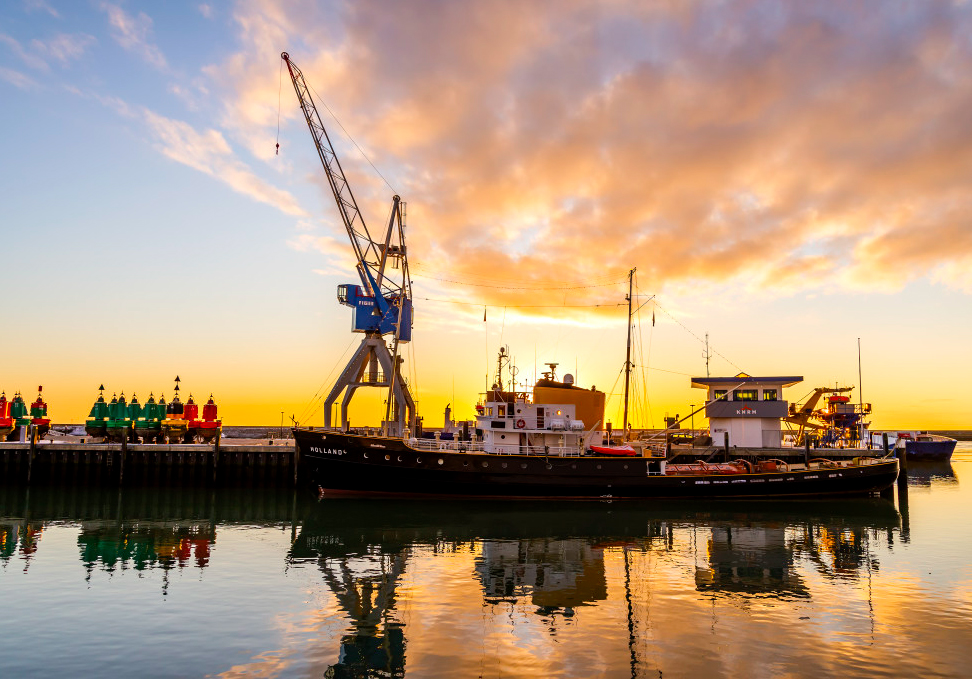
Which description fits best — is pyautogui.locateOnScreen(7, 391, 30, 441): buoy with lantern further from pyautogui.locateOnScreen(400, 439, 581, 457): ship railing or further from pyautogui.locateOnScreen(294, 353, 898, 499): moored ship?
pyautogui.locateOnScreen(400, 439, 581, 457): ship railing

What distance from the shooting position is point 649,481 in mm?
40250

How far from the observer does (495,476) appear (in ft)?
128

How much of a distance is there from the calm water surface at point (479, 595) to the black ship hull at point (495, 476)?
4344mm

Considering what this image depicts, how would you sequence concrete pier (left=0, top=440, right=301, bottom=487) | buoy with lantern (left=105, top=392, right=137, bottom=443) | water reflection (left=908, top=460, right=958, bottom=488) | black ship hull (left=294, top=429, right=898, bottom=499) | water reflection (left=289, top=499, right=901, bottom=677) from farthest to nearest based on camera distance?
water reflection (left=908, top=460, right=958, bottom=488) → buoy with lantern (left=105, top=392, right=137, bottom=443) → concrete pier (left=0, top=440, right=301, bottom=487) → black ship hull (left=294, top=429, right=898, bottom=499) → water reflection (left=289, top=499, right=901, bottom=677)

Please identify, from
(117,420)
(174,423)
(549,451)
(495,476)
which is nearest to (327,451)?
(495,476)

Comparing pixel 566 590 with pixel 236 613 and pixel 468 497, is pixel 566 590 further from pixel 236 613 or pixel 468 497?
pixel 468 497

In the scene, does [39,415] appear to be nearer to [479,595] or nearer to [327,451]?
[327,451]

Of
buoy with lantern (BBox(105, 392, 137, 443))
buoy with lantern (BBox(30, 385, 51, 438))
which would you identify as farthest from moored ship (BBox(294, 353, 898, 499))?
buoy with lantern (BBox(30, 385, 51, 438))

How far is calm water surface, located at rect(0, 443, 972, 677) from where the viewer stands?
13391 millimetres

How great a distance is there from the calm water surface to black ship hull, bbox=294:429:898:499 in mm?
4344

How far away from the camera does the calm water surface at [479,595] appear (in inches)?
527

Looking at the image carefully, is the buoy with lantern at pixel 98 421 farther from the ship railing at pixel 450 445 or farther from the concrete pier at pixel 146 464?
the ship railing at pixel 450 445

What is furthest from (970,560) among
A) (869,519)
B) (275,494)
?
(275,494)

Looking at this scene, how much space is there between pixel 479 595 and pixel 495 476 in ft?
66.8
